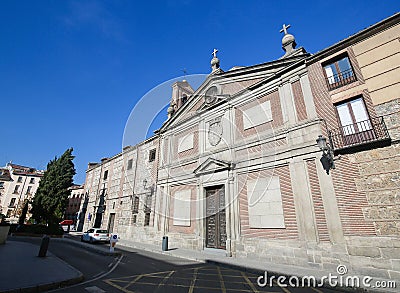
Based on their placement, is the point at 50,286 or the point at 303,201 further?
the point at 303,201

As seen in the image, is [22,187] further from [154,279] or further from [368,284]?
[368,284]

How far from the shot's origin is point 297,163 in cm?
933

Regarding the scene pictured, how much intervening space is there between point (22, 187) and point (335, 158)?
53839 mm

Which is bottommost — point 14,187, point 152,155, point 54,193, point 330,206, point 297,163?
point 330,206

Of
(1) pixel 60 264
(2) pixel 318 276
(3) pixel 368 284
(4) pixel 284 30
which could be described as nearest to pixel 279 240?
(2) pixel 318 276

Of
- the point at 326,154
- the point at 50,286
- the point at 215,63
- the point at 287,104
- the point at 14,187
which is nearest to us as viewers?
the point at 50,286

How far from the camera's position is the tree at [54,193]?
2173 centimetres

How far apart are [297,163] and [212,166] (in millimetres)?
5228

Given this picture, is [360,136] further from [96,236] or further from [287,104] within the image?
[96,236]

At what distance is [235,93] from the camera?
43.8ft

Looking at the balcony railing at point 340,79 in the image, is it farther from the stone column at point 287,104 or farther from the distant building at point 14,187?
the distant building at point 14,187

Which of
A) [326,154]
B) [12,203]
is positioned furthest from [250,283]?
[12,203]

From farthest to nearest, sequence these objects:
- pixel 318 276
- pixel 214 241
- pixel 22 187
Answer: pixel 22 187 < pixel 214 241 < pixel 318 276

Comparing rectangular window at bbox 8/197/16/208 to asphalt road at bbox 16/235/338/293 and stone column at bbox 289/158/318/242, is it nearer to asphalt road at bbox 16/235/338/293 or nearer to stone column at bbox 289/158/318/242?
asphalt road at bbox 16/235/338/293
